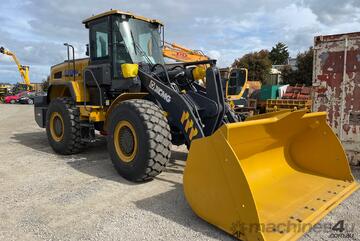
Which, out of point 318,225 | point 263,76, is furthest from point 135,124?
point 263,76

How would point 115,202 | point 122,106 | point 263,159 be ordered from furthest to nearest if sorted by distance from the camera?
point 122,106, point 263,159, point 115,202

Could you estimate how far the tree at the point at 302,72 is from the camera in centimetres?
3325

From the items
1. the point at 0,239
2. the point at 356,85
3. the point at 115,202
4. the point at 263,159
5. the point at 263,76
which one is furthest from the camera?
the point at 263,76

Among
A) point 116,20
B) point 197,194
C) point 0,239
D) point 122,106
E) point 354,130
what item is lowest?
point 0,239

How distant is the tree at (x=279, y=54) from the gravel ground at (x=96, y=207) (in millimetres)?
54404

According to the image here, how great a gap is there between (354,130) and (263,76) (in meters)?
32.4

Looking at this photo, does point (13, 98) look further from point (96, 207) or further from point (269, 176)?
point (269, 176)

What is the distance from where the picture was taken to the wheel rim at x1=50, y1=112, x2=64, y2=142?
6695mm

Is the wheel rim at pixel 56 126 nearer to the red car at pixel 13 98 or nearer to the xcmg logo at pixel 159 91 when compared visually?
the xcmg logo at pixel 159 91

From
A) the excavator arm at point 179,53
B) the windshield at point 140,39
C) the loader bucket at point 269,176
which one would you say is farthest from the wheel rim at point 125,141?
the excavator arm at point 179,53

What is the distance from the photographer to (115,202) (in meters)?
4.11

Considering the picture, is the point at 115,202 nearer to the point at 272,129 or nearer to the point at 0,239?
the point at 0,239

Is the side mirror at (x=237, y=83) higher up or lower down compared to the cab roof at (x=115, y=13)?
lower down

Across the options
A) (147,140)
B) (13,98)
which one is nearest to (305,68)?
(13,98)
